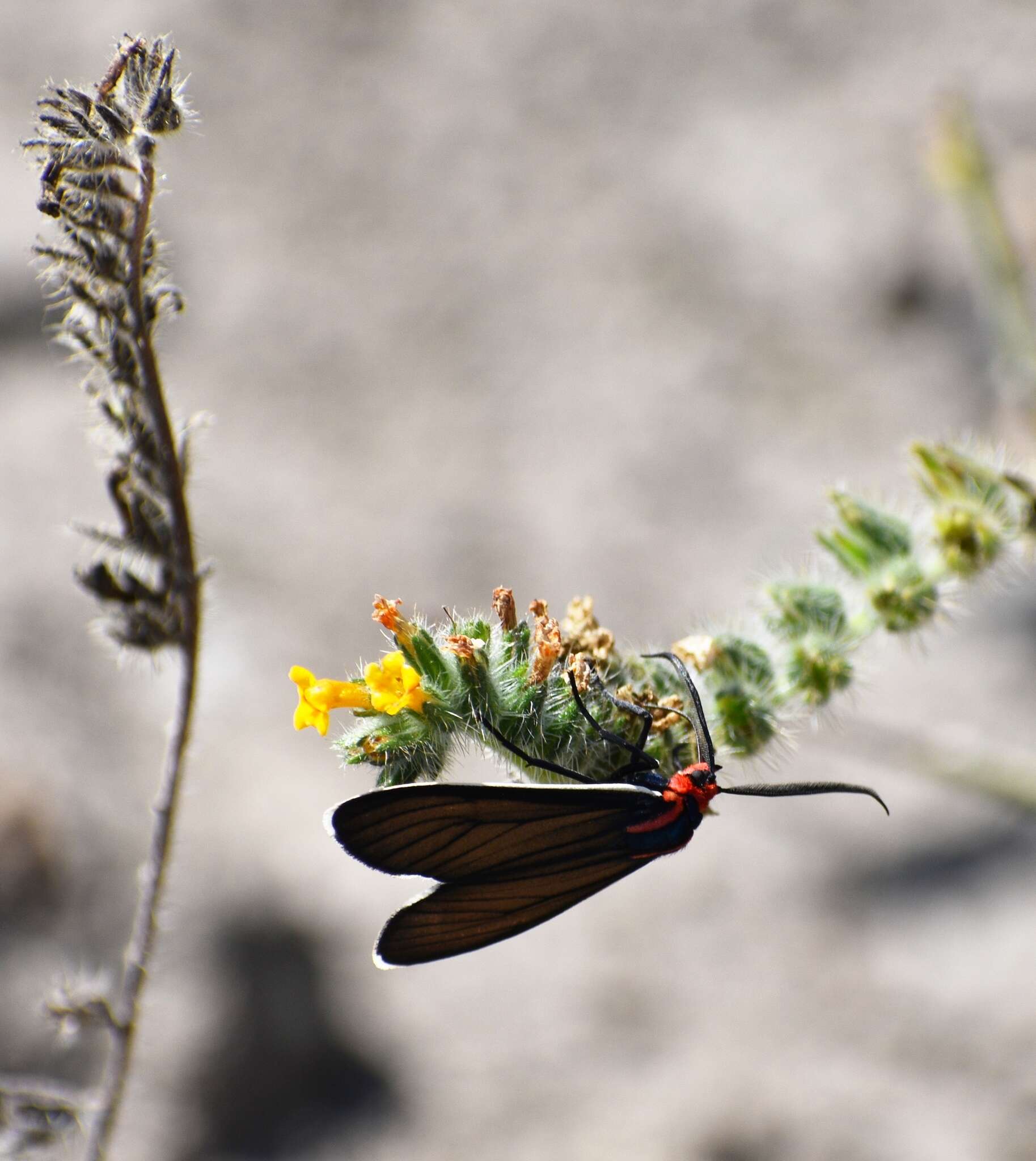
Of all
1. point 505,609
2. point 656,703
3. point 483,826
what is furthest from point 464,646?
point 656,703

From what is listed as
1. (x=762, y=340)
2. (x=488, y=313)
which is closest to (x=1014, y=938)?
(x=762, y=340)

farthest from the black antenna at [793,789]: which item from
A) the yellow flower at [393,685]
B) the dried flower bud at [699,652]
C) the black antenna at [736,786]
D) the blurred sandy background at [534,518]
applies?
the blurred sandy background at [534,518]

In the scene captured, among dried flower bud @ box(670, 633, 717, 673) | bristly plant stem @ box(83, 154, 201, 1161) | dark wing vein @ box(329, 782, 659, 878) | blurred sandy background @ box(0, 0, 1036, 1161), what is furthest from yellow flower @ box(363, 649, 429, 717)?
blurred sandy background @ box(0, 0, 1036, 1161)

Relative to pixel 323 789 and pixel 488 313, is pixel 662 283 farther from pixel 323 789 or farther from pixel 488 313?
pixel 323 789

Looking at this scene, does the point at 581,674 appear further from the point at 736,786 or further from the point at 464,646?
the point at 736,786

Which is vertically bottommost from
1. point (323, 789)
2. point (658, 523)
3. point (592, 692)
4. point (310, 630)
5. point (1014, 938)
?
point (592, 692)

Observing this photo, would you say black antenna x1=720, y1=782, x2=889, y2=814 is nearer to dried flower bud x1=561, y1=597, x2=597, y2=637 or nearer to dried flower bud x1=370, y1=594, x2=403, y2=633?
dried flower bud x1=561, y1=597, x2=597, y2=637
